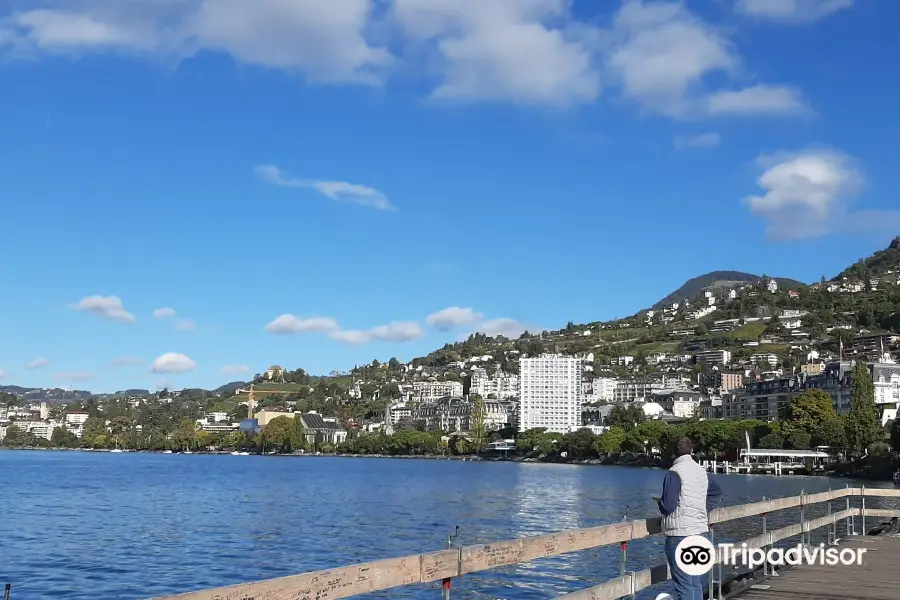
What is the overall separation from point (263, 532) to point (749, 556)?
3533cm

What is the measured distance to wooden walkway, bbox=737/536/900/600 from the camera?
1238 centimetres

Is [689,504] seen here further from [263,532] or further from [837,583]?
[263,532]

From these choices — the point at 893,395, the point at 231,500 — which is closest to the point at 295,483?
the point at 231,500

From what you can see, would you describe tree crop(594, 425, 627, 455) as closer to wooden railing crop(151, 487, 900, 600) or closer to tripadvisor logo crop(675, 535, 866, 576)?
tripadvisor logo crop(675, 535, 866, 576)

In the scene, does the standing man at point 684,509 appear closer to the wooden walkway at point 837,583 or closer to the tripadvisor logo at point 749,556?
the tripadvisor logo at point 749,556

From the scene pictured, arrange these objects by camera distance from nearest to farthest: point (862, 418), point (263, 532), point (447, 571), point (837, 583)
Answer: point (447, 571)
point (837, 583)
point (263, 532)
point (862, 418)

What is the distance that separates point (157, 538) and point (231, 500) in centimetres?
2769

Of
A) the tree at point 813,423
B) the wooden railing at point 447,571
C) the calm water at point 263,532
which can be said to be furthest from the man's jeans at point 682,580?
the tree at point 813,423

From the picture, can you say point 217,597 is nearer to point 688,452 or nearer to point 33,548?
point 688,452

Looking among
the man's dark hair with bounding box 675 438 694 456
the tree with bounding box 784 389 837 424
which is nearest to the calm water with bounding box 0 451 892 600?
the man's dark hair with bounding box 675 438 694 456

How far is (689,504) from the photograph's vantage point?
34.4 feet

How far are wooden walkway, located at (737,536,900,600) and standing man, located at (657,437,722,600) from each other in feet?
7.97

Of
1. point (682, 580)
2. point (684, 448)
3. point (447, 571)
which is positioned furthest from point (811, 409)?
point (447, 571)

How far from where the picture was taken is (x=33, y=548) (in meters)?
39.0
